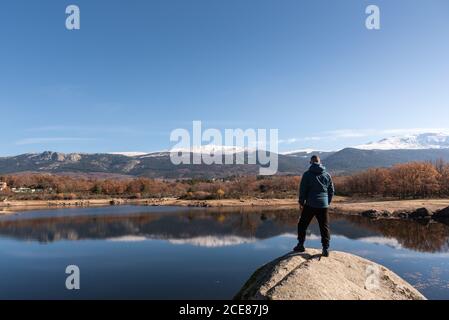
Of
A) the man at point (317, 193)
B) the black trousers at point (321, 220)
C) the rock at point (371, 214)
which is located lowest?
the rock at point (371, 214)

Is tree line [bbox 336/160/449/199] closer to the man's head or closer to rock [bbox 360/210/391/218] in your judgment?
rock [bbox 360/210/391/218]

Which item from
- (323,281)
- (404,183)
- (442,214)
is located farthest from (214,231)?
(404,183)

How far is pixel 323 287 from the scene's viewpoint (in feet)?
33.6

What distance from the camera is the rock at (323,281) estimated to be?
10094mm

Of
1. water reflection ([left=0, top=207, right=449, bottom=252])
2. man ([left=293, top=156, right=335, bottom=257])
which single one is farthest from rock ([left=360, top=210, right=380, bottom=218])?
man ([left=293, top=156, right=335, bottom=257])

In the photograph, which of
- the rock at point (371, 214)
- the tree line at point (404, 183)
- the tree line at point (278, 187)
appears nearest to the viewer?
the rock at point (371, 214)

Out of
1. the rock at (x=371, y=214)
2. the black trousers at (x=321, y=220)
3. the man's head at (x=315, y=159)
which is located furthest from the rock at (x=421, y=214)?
the man's head at (x=315, y=159)

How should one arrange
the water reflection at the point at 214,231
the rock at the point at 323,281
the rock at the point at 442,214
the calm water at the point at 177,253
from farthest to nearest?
the rock at the point at 442,214 < the water reflection at the point at 214,231 < the calm water at the point at 177,253 < the rock at the point at 323,281

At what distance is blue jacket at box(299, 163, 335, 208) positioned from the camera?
11.7m

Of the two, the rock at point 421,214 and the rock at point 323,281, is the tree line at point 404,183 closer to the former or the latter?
the rock at point 421,214

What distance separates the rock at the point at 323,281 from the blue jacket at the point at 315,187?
1747 mm

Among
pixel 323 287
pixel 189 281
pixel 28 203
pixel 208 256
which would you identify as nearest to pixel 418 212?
pixel 208 256

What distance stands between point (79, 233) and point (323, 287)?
4493cm

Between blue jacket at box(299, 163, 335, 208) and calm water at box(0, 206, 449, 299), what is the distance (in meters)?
10.4
